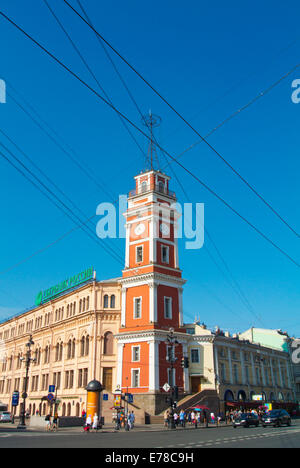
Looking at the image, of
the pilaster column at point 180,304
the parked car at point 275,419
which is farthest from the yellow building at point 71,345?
the parked car at point 275,419

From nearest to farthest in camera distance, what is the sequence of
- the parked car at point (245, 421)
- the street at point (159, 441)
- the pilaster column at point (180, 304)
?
the street at point (159, 441) → the parked car at point (245, 421) → the pilaster column at point (180, 304)

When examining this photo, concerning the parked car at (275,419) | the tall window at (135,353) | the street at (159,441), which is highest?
the tall window at (135,353)

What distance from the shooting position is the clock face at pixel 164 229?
50.0m

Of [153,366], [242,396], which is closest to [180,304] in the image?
[153,366]

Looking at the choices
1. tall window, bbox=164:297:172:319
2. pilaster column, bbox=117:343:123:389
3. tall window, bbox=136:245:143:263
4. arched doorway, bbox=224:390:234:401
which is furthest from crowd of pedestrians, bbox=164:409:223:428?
tall window, bbox=136:245:143:263

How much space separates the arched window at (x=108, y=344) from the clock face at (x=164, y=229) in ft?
44.0

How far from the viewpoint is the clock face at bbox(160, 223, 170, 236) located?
4997 cm

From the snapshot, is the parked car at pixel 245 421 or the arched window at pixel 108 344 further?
the arched window at pixel 108 344

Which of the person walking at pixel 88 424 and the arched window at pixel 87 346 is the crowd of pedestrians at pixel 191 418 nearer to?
the person walking at pixel 88 424

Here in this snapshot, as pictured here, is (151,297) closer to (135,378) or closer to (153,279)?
(153,279)

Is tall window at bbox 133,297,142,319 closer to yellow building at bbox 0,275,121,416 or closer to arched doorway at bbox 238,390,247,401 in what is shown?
yellow building at bbox 0,275,121,416
